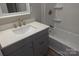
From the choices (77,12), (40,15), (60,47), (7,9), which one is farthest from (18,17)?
(77,12)

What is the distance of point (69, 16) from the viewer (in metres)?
1.88

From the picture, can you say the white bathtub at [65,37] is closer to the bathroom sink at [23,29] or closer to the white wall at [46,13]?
the white wall at [46,13]

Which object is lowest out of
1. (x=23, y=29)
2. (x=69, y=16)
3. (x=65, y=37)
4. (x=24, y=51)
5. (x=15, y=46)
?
(x=65, y=37)

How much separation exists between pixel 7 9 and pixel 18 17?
0.26 meters

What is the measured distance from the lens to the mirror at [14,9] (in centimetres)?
142

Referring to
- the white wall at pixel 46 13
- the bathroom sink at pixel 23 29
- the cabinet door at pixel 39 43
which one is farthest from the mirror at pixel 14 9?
the cabinet door at pixel 39 43

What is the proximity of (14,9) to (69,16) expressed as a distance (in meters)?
1.30

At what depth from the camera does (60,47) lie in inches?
72.2

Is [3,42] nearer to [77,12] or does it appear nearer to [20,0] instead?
[20,0]

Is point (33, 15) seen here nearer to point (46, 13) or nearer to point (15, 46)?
point (46, 13)

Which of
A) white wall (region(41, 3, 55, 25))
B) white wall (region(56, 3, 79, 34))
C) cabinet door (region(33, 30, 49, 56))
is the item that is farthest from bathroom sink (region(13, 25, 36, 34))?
white wall (region(56, 3, 79, 34))

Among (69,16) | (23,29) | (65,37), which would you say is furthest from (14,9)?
(65,37)

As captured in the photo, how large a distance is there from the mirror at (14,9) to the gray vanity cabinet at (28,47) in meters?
0.65

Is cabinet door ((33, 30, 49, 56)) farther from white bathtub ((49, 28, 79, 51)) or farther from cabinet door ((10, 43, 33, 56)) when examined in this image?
white bathtub ((49, 28, 79, 51))
